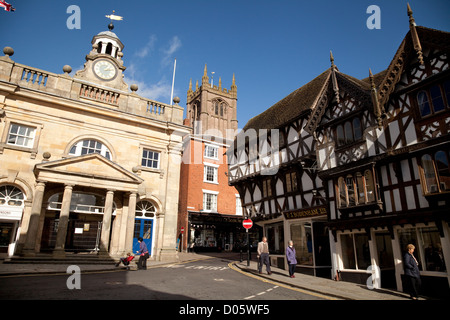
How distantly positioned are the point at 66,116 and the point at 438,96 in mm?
19790

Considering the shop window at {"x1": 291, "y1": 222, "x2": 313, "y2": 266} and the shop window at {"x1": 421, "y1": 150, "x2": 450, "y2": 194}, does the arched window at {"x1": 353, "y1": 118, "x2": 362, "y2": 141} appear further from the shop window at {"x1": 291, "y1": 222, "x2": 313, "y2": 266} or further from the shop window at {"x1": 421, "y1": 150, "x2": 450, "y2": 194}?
Result: the shop window at {"x1": 291, "y1": 222, "x2": 313, "y2": 266}

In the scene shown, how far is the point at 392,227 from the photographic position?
1075 centimetres

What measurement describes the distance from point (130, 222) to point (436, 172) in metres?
15.8

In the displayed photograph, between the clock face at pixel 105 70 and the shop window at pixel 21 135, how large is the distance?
22.8ft

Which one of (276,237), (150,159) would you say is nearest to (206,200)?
(150,159)

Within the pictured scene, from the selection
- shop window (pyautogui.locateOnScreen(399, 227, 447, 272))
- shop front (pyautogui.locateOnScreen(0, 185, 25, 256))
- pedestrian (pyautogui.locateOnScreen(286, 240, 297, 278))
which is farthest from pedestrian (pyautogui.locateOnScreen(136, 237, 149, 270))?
shop window (pyautogui.locateOnScreen(399, 227, 447, 272))

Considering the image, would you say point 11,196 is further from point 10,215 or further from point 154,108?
point 154,108

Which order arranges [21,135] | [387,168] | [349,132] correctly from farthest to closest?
[21,135] < [349,132] < [387,168]

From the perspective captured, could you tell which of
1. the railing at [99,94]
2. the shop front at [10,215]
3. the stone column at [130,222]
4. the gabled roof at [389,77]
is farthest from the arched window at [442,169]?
the shop front at [10,215]

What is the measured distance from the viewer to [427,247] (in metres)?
10.1

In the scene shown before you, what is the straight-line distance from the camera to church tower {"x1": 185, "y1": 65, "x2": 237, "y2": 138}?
54469mm
